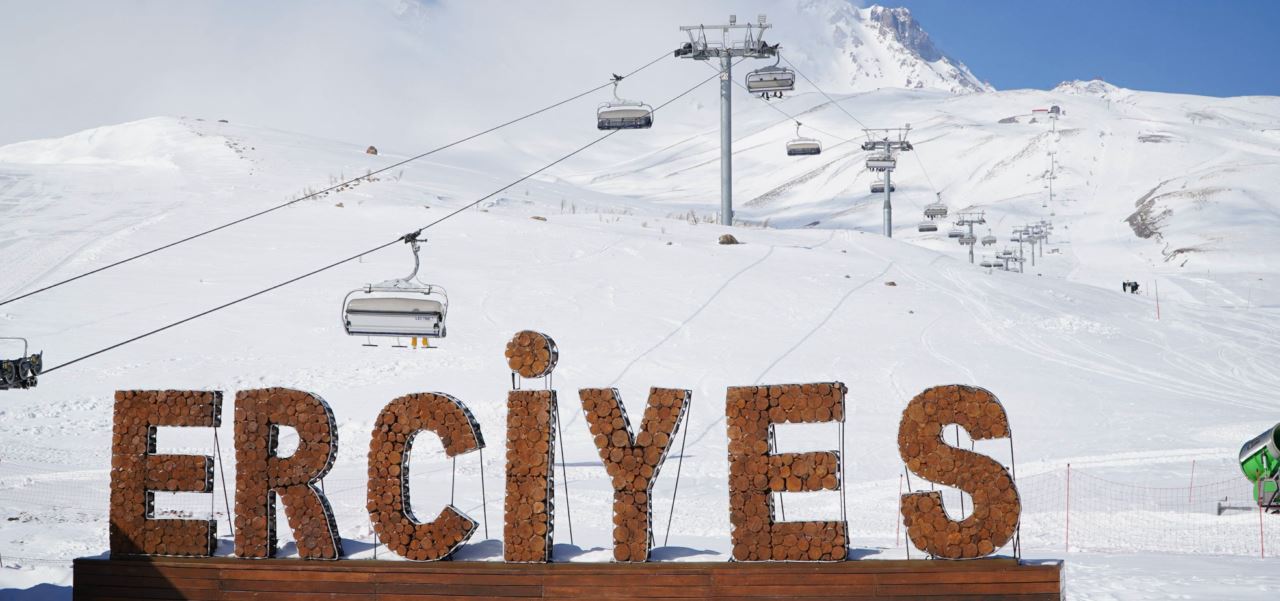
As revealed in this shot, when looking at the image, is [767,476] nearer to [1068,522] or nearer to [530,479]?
[530,479]

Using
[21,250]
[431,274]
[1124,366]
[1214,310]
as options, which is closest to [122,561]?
[431,274]

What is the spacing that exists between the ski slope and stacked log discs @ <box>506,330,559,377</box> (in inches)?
69.1

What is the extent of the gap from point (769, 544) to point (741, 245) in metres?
30.1

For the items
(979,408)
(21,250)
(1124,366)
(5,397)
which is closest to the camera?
(979,408)

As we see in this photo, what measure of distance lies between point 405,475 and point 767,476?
11.1 ft

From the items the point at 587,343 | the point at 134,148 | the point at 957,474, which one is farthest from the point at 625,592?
the point at 134,148

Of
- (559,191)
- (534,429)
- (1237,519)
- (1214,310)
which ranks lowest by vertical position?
(1237,519)

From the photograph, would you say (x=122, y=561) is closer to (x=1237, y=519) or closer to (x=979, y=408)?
(x=979, y=408)

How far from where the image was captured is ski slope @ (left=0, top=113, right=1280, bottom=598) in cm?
1923

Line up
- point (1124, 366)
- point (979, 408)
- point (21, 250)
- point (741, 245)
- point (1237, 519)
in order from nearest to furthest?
point (979, 408), point (1237, 519), point (1124, 366), point (21, 250), point (741, 245)

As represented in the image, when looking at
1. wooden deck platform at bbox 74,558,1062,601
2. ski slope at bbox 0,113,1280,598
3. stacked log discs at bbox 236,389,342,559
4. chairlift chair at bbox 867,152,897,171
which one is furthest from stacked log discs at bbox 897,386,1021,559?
chairlift chair at bbox 867,152,897,171

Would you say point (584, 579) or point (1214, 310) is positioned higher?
point (1214, 310)

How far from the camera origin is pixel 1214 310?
42.3 metres

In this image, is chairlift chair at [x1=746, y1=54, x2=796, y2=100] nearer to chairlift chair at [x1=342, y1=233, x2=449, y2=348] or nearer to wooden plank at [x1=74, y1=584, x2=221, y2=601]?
chairlift chair at [x1=342, y1=233, x2=449, y2=348]
